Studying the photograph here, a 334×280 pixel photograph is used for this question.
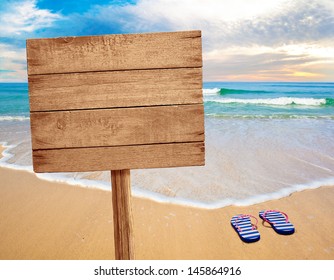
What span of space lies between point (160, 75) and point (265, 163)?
493cm

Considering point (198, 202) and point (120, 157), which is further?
point (198, 202)

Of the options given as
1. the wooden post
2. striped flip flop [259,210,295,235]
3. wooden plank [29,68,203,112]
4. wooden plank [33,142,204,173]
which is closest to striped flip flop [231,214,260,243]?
striped flip flop [259,210,295,235]

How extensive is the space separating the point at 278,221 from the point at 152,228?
1.46 meters

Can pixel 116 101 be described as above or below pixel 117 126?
above

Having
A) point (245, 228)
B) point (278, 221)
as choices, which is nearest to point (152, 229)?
point (245, 228)

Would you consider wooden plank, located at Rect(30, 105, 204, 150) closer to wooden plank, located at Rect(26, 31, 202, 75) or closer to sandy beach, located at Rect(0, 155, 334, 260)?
wooden plank, located at Rect(26, 31, 202, 75)

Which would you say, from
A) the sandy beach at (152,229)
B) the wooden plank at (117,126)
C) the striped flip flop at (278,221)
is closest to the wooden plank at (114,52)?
the wooden plank at (117,126)

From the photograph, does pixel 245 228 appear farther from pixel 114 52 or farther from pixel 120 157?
pixel 114 52

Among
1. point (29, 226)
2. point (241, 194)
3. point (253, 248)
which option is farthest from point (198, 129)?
point (241, 194)

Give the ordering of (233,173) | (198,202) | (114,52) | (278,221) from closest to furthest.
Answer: (114,52)
(278,221)
(198,202)
(233,173)

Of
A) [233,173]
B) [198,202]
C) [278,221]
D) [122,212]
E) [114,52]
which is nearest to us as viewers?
[114,52]

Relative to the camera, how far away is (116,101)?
4.48ft

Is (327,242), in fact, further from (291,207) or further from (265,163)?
(265,163)

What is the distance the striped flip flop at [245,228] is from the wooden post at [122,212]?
76.6 inches
